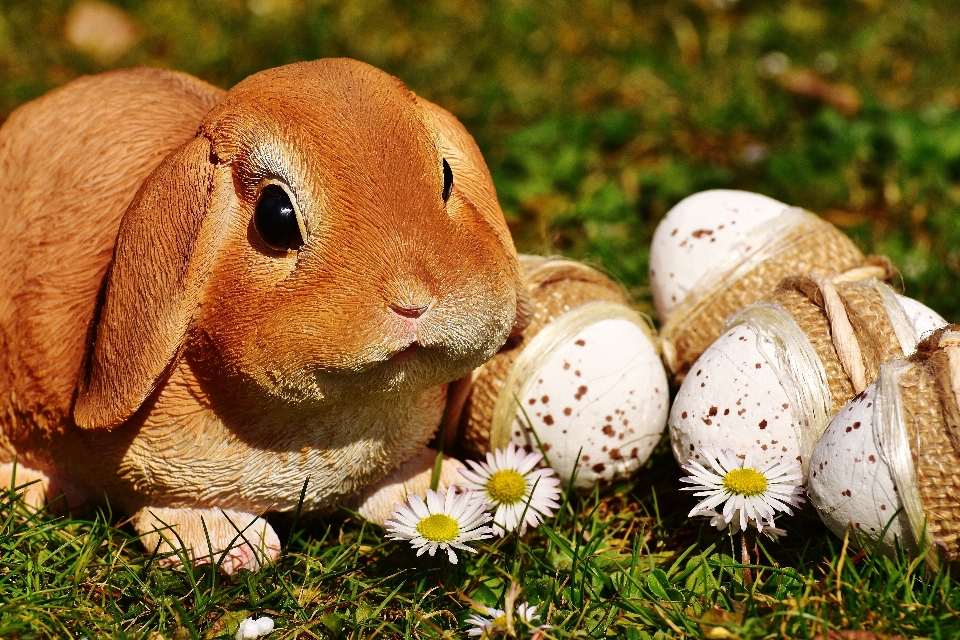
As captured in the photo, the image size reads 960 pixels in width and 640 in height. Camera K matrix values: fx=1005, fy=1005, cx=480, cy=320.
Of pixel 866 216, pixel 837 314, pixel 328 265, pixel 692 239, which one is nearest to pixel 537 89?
pixel 866 216

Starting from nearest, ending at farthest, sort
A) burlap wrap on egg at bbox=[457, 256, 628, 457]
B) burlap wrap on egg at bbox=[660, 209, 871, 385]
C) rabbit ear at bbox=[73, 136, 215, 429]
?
1. rabbit ear at bbox=[73, 136, 215, 429]
2. burlap wrap on egg at bbox=[457, 256, 628, 457]
3. burlap wrap on egg at bbox=[660, 209, 871, 385]

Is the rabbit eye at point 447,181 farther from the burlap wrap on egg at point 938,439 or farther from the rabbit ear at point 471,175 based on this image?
the burlap wrap on egg at point 938,439

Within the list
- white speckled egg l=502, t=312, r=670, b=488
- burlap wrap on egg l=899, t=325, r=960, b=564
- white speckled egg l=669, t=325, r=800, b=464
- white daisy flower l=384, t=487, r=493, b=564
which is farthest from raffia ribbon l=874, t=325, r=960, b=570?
white daisy flower l=384, t=487, r=493, b=564

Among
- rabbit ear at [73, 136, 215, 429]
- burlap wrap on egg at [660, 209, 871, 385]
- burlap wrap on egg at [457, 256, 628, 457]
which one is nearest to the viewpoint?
rabbit ear at [73, 136, 215, 429]

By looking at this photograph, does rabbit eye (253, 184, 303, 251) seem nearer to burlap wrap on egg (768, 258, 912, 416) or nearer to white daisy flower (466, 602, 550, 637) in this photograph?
white daisy flower (466, 602, 550, 637)

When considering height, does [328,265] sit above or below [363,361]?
above

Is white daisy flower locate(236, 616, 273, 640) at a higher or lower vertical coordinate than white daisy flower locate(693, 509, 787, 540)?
lower

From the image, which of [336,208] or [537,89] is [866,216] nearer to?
[537,89]
